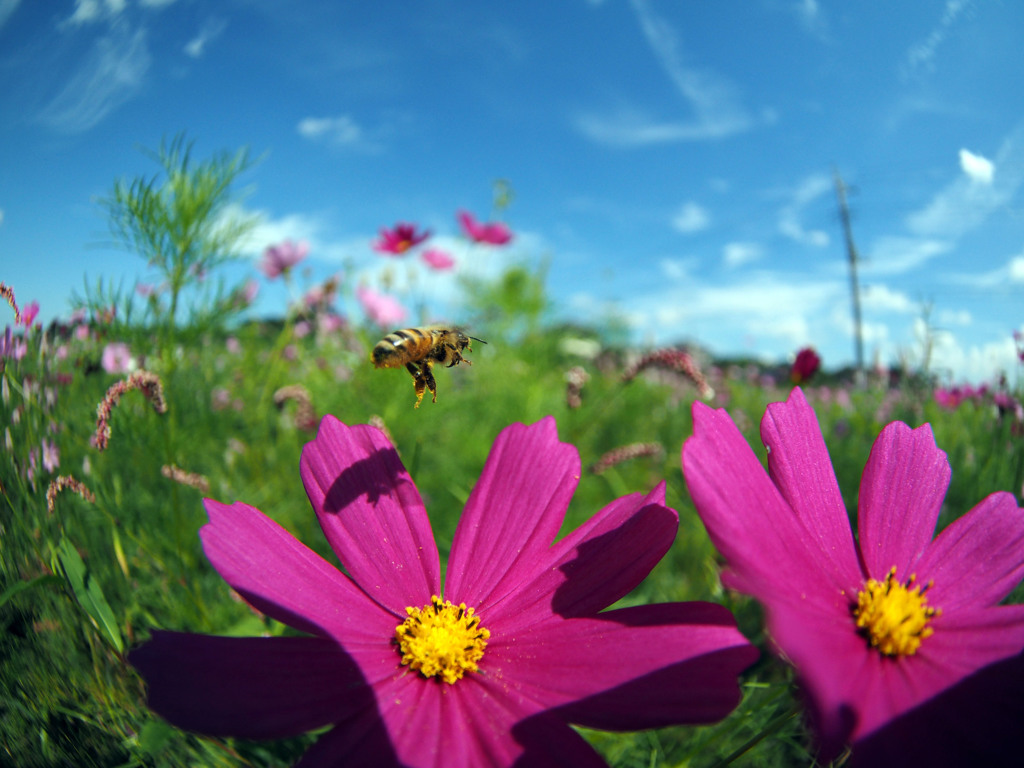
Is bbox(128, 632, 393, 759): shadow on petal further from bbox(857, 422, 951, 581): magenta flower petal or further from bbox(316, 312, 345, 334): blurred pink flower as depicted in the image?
bbox(316, 312, 345, 334): blurred pink flower

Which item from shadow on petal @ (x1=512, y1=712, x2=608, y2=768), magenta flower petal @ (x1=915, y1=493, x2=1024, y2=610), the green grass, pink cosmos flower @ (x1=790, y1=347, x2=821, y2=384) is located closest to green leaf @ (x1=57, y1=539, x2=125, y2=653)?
the green grass

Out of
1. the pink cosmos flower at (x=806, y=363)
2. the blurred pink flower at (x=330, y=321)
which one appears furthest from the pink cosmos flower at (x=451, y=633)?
the blurred pink flower at (x=330, y=321)

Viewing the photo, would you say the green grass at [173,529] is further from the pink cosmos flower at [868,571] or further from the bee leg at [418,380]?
the bee leg at [418,380]

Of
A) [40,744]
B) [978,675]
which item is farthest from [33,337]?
[978,675]

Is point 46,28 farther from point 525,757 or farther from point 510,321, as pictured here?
point 510,321

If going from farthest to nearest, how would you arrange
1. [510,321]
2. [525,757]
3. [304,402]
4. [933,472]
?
[510,321], [304,402], [933,472], [525,757]
